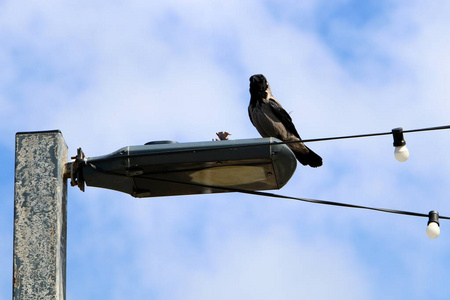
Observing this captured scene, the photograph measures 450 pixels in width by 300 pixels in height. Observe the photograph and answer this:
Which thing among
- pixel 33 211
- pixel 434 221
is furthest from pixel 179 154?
pixel 434 221

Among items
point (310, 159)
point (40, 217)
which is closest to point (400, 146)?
point (40, 217)

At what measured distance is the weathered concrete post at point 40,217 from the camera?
13.8ft

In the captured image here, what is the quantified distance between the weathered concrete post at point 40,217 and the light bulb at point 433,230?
2197 mm

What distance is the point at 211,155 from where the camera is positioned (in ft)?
15.4

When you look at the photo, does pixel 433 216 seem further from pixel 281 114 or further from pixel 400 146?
pixel 281 114

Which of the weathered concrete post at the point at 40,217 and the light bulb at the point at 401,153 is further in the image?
the light bulb at the point at 401,153

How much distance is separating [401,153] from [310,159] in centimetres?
499

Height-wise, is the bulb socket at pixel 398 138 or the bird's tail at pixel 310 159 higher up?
the bird's tail at pixel 310 159

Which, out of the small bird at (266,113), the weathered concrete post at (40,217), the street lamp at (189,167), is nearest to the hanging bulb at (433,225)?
the street lamp at (189,167)

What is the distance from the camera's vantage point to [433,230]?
5.10 meters

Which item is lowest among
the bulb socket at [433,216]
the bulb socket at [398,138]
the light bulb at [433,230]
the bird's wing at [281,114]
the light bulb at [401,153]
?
the light bulb at [433,230]

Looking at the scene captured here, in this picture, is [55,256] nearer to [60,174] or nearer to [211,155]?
[60,174]

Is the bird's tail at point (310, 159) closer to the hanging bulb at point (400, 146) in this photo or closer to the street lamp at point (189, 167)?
the hanging bulb at point (400, 146)

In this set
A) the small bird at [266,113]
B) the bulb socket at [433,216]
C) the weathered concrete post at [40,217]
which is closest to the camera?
the weathered concrete post at [40,217]
